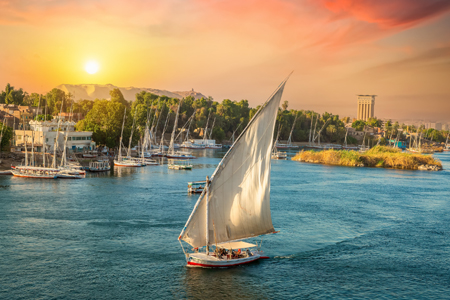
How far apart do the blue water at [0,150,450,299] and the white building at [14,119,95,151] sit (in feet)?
98.2

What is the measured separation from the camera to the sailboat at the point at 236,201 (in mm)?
28922

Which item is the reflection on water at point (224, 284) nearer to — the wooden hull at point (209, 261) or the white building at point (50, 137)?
the wooden hull at point (209, 261)

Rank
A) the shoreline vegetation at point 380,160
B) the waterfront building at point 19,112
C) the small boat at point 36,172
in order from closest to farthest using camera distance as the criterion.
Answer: the small boat at point 36,172, the shoreline vegetation at point 380,160, the waterfront building at point 19,112

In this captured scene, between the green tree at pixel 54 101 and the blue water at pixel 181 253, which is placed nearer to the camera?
the blue water at pixel 181 253

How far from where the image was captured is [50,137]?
315 feet

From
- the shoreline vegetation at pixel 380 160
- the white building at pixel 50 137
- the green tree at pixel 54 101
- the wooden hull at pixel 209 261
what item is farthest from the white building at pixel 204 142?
the wooden hull at pixel 209 261

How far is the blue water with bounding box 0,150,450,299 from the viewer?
28.1 metres

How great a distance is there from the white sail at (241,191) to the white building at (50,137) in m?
67.8

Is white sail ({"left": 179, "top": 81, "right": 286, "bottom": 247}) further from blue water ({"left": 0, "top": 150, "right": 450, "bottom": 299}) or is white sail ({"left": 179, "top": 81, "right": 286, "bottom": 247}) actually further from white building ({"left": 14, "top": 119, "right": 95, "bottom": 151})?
white building ({"left": 14, "top": 119, "right": 95, "bottom": 151})

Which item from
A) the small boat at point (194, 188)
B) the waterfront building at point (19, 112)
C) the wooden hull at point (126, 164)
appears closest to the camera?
the small boat at point (194, 188)

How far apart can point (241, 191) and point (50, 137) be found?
76.7 m

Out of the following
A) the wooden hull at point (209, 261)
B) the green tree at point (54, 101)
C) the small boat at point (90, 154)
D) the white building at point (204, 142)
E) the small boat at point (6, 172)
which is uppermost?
the green tree at point (54, 101)

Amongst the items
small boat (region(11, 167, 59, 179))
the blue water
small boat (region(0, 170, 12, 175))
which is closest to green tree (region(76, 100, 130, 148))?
small boat (region(0, 170, 12, 175))

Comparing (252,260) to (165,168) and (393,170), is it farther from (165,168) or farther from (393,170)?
(393,170)
